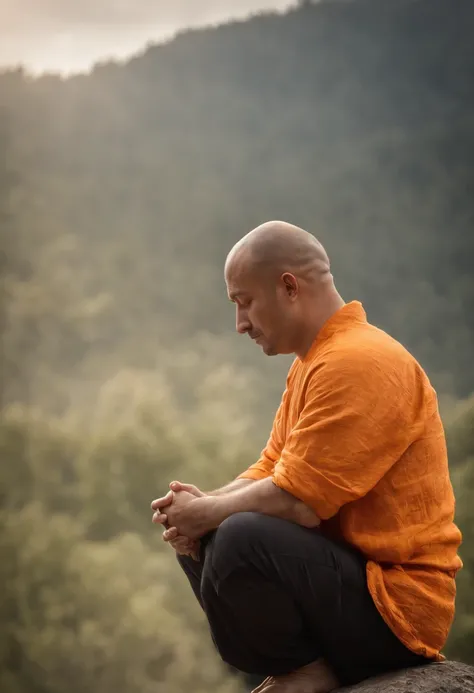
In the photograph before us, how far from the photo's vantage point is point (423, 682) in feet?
5.62

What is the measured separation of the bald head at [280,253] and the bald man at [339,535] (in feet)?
0.51

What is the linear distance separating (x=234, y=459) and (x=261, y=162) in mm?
1647

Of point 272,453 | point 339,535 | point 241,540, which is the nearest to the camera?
point 241,540

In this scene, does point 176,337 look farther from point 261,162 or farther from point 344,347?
point 344,347

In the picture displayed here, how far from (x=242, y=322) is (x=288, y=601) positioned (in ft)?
1.93

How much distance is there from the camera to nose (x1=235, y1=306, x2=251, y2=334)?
6.27 feet

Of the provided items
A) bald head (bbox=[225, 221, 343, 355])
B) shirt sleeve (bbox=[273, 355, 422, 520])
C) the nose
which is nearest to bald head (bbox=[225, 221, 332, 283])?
bald head (bbox=[225, 221, 343, 355])

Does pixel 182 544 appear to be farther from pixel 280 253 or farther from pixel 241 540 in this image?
pixel 280 253

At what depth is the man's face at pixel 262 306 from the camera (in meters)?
1.86

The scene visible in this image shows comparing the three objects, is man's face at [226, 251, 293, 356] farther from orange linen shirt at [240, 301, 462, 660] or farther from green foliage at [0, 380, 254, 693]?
green foliage at [0, 380, 254, 693]

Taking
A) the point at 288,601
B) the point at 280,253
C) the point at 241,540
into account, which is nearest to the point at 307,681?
the point at 288,601

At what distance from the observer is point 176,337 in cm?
471

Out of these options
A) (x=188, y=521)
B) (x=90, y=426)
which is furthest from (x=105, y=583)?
(x=188, y=521)

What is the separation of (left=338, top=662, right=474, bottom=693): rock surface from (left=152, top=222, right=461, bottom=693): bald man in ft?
Answer: 0.09
